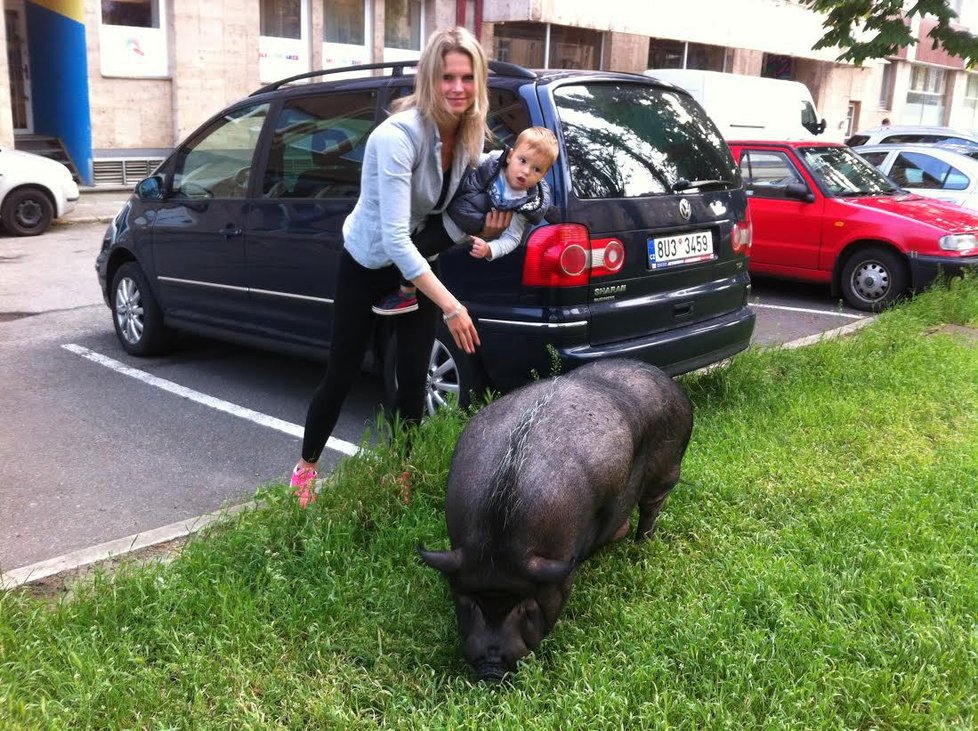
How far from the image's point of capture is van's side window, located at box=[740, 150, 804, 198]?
10.4 metres

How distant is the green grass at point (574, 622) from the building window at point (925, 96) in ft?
127

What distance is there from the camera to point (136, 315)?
23.5 feet

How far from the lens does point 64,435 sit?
5.50 metres

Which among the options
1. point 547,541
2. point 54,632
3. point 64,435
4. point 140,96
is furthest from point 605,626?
point 140,96

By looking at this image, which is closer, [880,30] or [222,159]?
[222,159]

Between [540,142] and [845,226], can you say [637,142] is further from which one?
[845,226]

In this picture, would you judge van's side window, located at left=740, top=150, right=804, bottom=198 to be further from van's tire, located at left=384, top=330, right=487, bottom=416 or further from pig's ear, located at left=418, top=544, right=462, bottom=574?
pig's ear, located at left=418, top=544, right=462, bottom=574

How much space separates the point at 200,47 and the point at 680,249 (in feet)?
52.2

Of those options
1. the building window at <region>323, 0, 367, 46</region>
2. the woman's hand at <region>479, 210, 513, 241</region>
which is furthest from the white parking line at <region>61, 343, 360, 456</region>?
the building window at <region>323, 0, 367, 46</region>

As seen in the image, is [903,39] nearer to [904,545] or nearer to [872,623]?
[904,545]

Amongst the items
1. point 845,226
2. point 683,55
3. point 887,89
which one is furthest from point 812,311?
point 887,89

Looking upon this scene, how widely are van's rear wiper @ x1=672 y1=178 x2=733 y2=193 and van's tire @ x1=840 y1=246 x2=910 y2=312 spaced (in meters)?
4.67

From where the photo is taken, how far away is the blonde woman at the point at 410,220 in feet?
11.2

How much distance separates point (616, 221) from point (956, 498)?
79.7 inches
